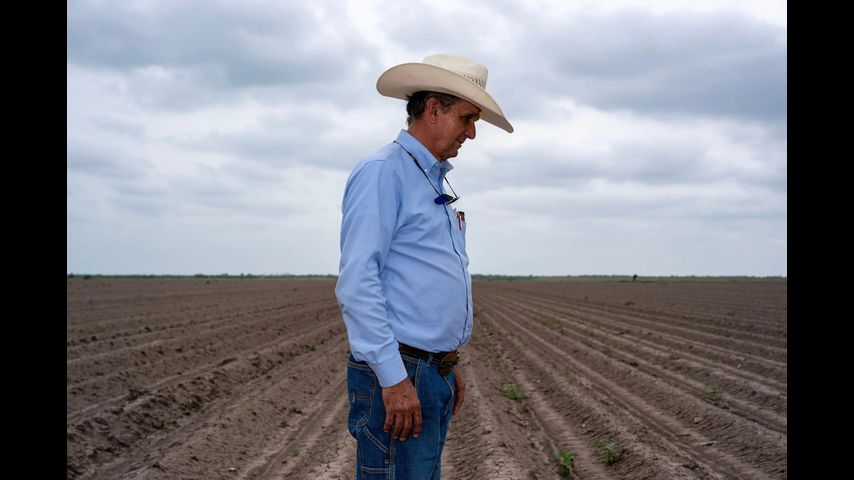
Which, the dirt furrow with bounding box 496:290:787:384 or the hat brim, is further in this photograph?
the dirt furrow with bounding box 496:290:787:384

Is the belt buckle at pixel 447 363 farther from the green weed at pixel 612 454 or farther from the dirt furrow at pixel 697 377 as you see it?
the dirt furrow at pixel 697 377

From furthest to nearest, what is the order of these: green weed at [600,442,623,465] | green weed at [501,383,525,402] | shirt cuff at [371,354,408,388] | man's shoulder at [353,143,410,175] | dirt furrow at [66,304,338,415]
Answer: green weed at [501,383,525,402], dirt furrow at [66,304,338,415], green weed at [600,442,623,465], man's shoulder at [353,143,410,175], shirt cuff at [371,354,408,388]

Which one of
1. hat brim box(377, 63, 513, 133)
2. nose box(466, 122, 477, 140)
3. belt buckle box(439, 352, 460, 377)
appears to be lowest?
belt buckle box(439, 352, 460, 377)

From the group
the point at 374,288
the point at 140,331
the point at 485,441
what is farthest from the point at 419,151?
the point at 140,331

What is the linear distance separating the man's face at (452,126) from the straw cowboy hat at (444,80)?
4cm

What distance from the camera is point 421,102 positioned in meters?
2.60

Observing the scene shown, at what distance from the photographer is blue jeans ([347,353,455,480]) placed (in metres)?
2.34

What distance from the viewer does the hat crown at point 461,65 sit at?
2.56m

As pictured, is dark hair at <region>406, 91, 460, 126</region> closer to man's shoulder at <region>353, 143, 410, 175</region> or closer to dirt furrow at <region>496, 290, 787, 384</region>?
man's shoulder at <region>353, 143, 410, 175</region>

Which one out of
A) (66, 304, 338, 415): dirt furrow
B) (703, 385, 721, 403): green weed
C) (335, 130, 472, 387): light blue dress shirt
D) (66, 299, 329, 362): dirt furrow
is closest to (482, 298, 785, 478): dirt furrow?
(703, 385, 721, 403): green weed


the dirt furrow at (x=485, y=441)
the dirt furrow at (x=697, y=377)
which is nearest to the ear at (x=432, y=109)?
the dirt furrow at (x=485, y=441)

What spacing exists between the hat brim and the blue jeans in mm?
919

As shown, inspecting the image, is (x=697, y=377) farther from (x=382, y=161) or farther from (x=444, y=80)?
(x=382, y=161)
